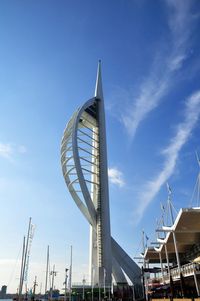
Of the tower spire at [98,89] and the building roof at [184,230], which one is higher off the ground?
the tower spire at [98,89]

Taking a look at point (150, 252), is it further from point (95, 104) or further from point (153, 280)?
point (95, 104)

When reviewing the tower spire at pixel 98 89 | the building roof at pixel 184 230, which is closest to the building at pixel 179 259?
the building roof at pixel 184 230

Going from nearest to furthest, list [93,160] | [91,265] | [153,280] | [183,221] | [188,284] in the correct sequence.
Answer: [183,221]
[188,284]
[153,280]
[91,265]
[93,160]

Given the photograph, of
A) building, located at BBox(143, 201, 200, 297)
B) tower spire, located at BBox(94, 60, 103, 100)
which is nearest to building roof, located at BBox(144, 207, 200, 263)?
building, located at BBox(143, 201, 200, 297)

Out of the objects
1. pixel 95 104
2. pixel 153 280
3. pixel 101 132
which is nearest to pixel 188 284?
pixel 153 280

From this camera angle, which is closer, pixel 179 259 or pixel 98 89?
pixel 179 259

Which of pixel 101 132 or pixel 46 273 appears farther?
pixel 101 132

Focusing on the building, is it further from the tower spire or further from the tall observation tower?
the tower spire

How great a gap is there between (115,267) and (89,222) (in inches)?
427

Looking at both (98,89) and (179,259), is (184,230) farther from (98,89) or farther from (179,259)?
(98,89)

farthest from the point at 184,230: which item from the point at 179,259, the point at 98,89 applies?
the point at 98,89

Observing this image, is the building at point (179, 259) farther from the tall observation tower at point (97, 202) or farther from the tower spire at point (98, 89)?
the tower spire at point (98, 89)

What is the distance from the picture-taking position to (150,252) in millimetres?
62938

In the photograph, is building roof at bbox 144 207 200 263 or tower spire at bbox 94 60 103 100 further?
tower spire at bbox 94 60 103 100
